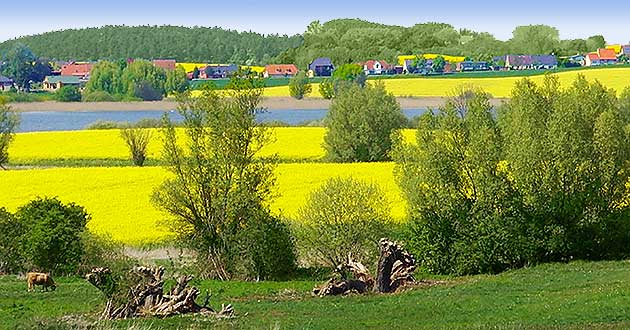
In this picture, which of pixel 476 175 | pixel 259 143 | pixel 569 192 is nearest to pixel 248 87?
pixel 259 143

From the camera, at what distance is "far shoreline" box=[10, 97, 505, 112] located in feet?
447

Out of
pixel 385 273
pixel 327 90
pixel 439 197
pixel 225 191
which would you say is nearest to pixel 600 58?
pixel 327 90

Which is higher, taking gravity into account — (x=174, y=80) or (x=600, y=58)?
(x=600, y=58)

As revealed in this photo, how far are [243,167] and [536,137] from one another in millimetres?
11656

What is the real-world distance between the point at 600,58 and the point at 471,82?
42309 mm

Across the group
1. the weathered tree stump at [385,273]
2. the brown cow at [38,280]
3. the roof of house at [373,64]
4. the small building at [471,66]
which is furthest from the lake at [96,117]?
the brown cow at [38,280]

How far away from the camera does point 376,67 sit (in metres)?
187

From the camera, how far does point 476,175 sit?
39.2 m

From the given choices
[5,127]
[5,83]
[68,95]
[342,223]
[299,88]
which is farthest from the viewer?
[5,83]

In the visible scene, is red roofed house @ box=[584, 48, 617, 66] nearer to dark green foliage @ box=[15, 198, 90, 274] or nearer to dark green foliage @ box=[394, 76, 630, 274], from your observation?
dark green foliage @ box=[394, 76, 630, 274]

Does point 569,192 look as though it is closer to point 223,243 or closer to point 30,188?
point 223,243

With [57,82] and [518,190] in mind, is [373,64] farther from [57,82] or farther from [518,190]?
[518,190]

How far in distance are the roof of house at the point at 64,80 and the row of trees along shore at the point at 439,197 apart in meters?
152

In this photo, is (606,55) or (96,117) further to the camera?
(606,55)
